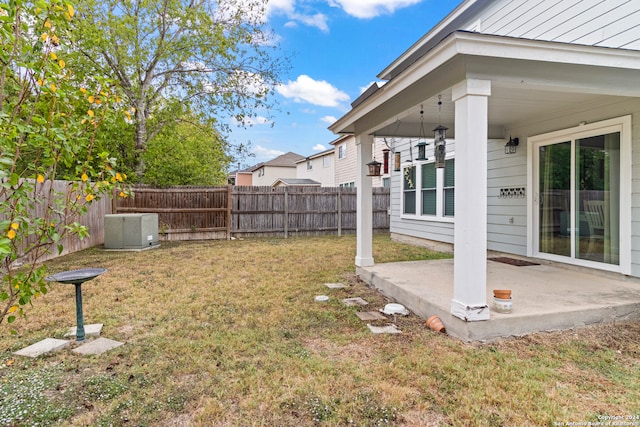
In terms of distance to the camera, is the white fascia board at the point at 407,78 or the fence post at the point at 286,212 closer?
the white fascia board at the point at 407,78

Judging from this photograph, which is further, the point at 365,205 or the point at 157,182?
the point at 157,182

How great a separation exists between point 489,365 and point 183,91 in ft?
39.8

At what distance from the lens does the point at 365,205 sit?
5.66 meters

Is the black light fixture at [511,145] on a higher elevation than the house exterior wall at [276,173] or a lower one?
lower

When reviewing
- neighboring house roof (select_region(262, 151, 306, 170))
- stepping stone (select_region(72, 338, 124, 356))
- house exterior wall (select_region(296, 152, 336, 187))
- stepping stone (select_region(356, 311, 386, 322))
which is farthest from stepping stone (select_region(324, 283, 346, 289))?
neighboring house roof (select_region(262, 151, 306, 170))

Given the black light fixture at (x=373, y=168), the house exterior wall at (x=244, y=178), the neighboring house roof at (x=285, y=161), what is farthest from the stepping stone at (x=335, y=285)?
the house exterior wall at (x=244, y=178)

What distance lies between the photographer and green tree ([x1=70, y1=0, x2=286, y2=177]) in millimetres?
10234

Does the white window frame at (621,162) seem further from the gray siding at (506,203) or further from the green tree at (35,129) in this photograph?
the green tree at (35,129)

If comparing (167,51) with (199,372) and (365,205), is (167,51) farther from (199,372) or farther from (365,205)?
(199,372)

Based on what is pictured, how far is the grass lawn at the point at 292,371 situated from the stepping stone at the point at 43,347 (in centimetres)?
10

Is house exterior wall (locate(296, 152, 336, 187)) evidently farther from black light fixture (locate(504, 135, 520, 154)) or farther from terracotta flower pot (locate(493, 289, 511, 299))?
terracotta flower pot (locate(493, 289, 511, 299))

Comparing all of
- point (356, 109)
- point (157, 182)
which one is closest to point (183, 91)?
point (157, 182)

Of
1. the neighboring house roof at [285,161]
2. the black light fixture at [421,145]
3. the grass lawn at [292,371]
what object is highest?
the neighboring house roof at [285,161]

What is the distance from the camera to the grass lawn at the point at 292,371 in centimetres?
216
